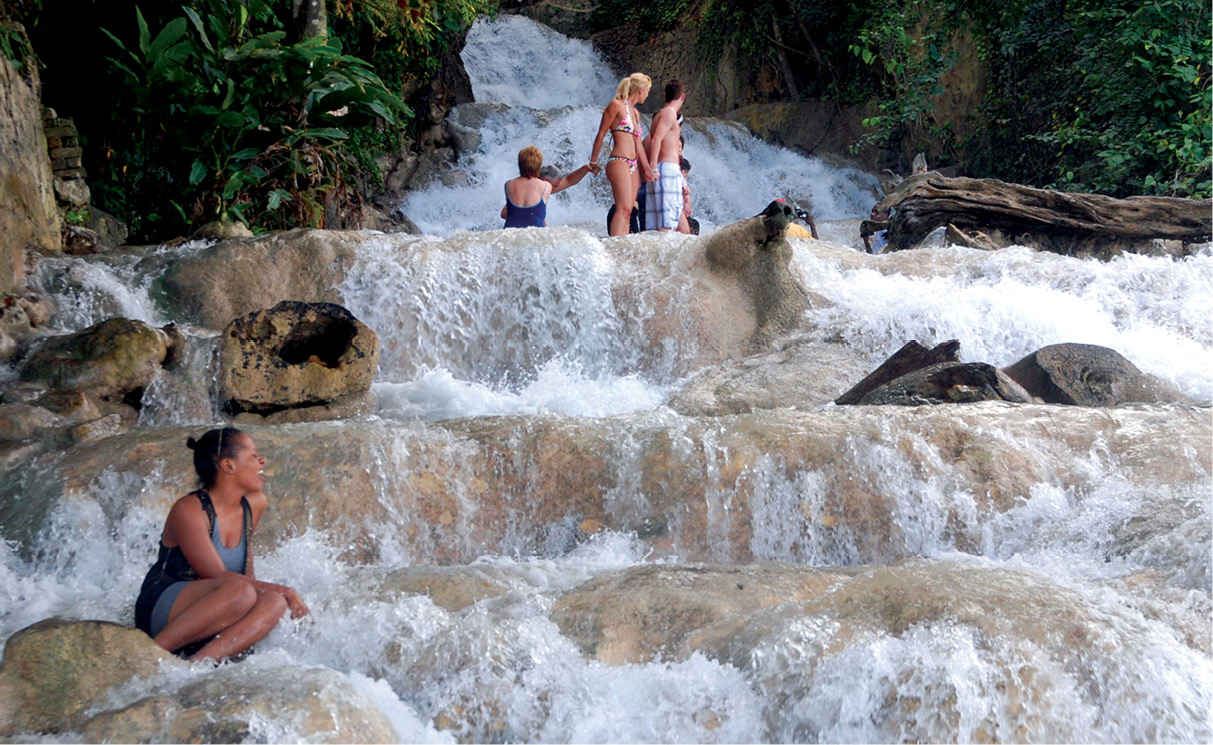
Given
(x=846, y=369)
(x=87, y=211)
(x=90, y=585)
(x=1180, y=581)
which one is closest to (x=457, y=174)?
(x=87, y=211)

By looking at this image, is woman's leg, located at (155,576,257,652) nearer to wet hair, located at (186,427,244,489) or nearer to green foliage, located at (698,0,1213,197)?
wet hair, located at (186,427,244,489)

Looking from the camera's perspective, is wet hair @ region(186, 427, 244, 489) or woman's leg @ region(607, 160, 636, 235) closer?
wet hair @ region(186, 427, 244, 489)

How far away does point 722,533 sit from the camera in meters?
5.12

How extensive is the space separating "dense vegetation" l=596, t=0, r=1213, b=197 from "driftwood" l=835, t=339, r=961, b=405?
20.3ft

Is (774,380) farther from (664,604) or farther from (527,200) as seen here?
(664,604)

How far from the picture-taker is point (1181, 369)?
758 centimetres

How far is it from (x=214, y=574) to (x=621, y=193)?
20.2ft

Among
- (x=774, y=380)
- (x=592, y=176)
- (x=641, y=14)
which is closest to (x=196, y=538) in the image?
(x=774, y=380)

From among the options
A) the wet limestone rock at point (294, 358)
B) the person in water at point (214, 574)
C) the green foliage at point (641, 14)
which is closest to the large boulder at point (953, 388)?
the wet limestone rock at point (294, 358)

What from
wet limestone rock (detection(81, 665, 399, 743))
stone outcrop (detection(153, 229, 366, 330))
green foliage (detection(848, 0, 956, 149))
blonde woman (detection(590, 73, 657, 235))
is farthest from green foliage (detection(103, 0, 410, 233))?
green foliage (detection(848, 0, 956, 149))

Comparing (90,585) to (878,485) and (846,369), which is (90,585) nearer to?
(878,485)

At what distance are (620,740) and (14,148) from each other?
662cm

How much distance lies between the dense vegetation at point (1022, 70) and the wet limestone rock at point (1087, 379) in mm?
5564

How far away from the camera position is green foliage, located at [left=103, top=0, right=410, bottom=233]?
9.23 m
